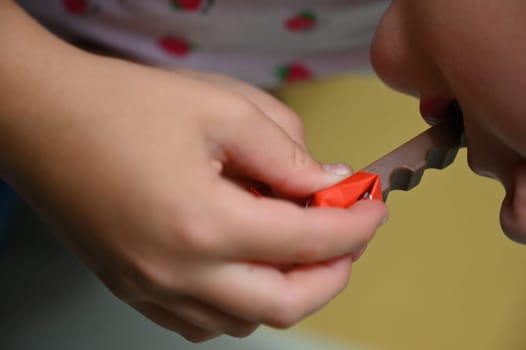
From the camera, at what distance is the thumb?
0.38 metres

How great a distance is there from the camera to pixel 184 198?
0.36 metres

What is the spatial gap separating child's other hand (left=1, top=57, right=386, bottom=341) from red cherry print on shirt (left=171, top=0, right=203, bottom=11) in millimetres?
276

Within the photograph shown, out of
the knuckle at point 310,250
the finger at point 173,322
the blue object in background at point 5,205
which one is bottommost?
the blue object in background at point 5,205

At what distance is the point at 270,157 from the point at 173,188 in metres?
0.06

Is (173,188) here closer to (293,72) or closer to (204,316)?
(204,316)

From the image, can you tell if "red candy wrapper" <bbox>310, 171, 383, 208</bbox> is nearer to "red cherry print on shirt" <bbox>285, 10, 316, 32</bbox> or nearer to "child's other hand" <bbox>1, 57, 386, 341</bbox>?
"child's other hand" <bbox>1, 57, 386, 341</bbox>

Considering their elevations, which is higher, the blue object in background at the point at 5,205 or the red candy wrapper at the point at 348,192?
the red candy wrapper at the point at 348,192

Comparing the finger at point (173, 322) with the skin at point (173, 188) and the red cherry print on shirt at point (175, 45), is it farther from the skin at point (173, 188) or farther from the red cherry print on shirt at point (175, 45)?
the red cherry print on shirt at point (175, 45)

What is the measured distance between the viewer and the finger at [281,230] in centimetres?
36

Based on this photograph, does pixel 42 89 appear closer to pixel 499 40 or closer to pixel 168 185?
pixel 168 185

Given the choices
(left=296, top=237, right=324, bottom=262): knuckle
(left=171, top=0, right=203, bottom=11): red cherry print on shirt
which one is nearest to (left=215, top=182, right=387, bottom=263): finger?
(left=296, top=237, right=324, bottom=262): knuckle

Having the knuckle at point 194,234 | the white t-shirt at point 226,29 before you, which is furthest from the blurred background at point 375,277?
the knuckle at point 194,234

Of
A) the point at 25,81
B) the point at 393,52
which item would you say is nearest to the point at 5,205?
the point at 25,81

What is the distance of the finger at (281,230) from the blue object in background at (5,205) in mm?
380
